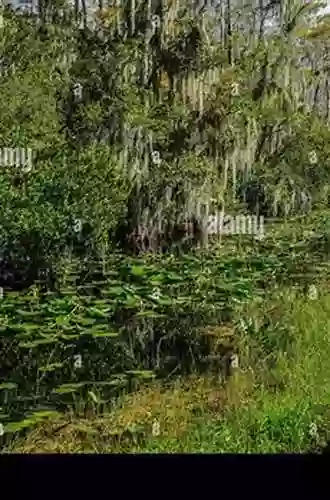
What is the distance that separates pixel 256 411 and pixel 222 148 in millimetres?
614

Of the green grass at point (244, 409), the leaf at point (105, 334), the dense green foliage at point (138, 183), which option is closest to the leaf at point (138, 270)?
the dense green foliage at point (138, 183)

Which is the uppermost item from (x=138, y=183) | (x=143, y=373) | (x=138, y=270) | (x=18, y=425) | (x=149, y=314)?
(x=138, y=183)

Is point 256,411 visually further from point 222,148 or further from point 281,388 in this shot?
point 222,148

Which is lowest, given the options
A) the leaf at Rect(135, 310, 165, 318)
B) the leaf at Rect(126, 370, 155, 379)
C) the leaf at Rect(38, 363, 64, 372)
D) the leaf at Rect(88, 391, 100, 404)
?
the leaf at Rect(88, 391, 100, 404)

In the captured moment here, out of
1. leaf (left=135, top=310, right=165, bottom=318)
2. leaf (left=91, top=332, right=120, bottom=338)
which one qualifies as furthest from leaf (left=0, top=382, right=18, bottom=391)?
leaf (left=135, top=310, right=165, bottom=318)

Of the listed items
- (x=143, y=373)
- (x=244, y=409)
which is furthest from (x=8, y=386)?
(x=244, y=409)

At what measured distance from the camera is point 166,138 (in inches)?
76.3

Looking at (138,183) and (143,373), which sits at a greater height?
(138,183)

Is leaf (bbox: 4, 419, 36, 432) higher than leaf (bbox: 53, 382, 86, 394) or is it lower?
lower

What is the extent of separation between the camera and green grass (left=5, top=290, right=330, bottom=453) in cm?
191

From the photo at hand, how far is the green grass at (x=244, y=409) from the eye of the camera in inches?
75.1

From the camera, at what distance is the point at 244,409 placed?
1922 millimetres

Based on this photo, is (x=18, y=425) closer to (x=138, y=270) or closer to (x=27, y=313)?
(x=27, y=313)

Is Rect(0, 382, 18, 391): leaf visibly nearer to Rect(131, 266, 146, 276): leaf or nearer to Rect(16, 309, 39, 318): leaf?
Rect(16, 309, 39, 318): leaf
